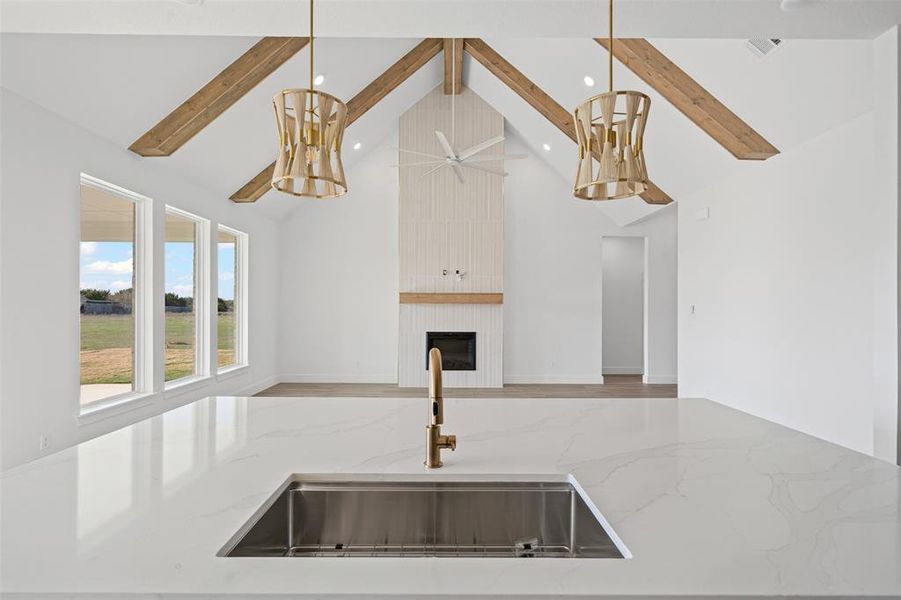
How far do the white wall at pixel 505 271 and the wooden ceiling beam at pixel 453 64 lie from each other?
1.12 metres

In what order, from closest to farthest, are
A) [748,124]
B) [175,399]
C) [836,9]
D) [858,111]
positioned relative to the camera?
[836,9] → [858,111] → [748,124] → [175,399]

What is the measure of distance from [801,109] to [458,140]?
177 inches

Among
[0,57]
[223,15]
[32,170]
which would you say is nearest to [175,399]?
[32,170]

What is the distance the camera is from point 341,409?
6.23ft

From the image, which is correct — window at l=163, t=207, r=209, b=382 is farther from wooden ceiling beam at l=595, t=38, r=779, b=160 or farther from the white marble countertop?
wooden ceiling beam at l=595, t=38, r=779, b=160

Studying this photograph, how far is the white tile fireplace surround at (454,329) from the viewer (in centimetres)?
733

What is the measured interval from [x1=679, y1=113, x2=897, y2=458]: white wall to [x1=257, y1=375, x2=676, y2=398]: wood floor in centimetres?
136

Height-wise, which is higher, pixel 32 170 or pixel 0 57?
pixel 0 57

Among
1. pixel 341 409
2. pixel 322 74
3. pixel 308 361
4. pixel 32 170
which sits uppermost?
pixel 322 74

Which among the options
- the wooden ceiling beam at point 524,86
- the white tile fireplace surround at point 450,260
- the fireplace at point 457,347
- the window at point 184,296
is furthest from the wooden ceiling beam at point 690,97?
the window at point 184,296

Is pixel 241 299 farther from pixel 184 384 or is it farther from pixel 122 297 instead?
pixel 122 297

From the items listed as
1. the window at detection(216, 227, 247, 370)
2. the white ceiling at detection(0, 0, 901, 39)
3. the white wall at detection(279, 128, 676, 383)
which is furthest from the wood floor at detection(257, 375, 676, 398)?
the white ceiling at detection(0, 0, 901, 39)

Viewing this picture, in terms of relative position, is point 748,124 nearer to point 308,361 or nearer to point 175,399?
point 175,399

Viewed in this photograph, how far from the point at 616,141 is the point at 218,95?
3.65m
